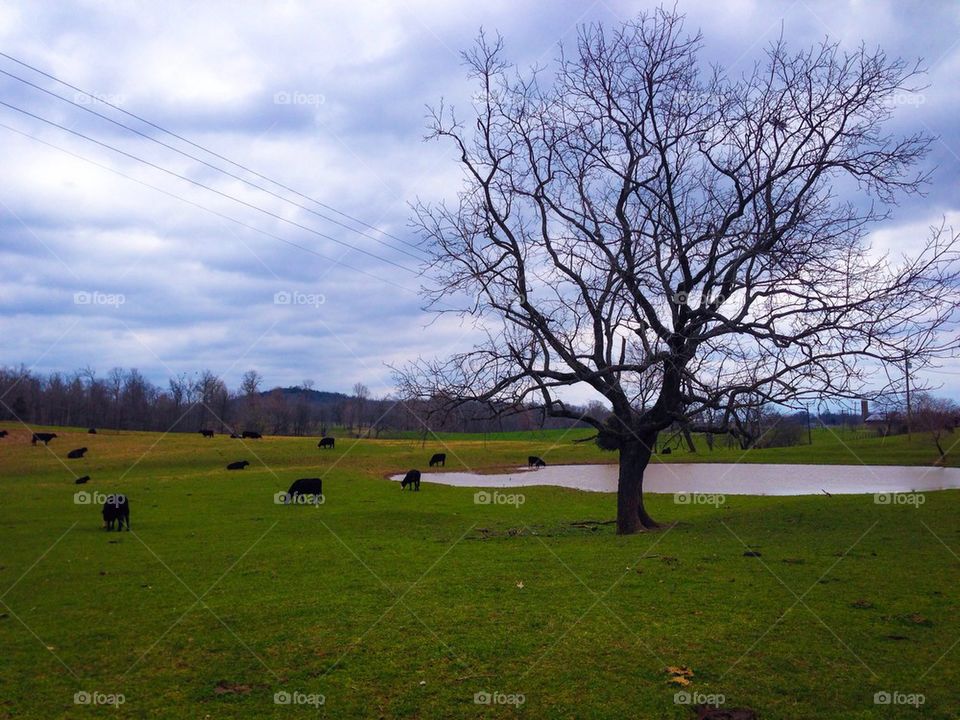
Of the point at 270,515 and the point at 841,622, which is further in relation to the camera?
the point at 270,515

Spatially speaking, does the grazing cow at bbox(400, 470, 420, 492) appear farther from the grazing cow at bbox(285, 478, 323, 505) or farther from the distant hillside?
the distant hillside

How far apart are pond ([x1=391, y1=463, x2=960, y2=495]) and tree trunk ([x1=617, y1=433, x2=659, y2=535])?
18178 millimetres

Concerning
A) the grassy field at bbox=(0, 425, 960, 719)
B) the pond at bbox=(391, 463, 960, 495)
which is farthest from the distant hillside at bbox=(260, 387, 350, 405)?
the grassy field at bbox=(0, 425, 960, 719)

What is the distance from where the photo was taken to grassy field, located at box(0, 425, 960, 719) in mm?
7059

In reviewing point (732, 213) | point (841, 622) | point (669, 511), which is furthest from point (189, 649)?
point (669, 511)

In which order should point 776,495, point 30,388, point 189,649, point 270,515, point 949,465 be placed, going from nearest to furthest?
point 189,649 → point 270,515 → point 776,495 → point 949,465 → point 30,388

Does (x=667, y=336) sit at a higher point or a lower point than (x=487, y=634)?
higher

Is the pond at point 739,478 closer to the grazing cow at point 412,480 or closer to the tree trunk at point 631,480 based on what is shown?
the grazing cow at point 412,480

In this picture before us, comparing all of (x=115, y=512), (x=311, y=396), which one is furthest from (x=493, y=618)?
(x=311, y=396)

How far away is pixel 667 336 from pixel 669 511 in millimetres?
12373

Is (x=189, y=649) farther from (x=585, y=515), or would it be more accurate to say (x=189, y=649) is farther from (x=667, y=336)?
(x=585, y=515)

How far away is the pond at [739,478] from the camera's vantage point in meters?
36.7

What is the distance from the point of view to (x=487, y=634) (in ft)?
29.1

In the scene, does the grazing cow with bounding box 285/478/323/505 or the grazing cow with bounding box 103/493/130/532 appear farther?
the grazing cow with bounding box 285/478/323/505
